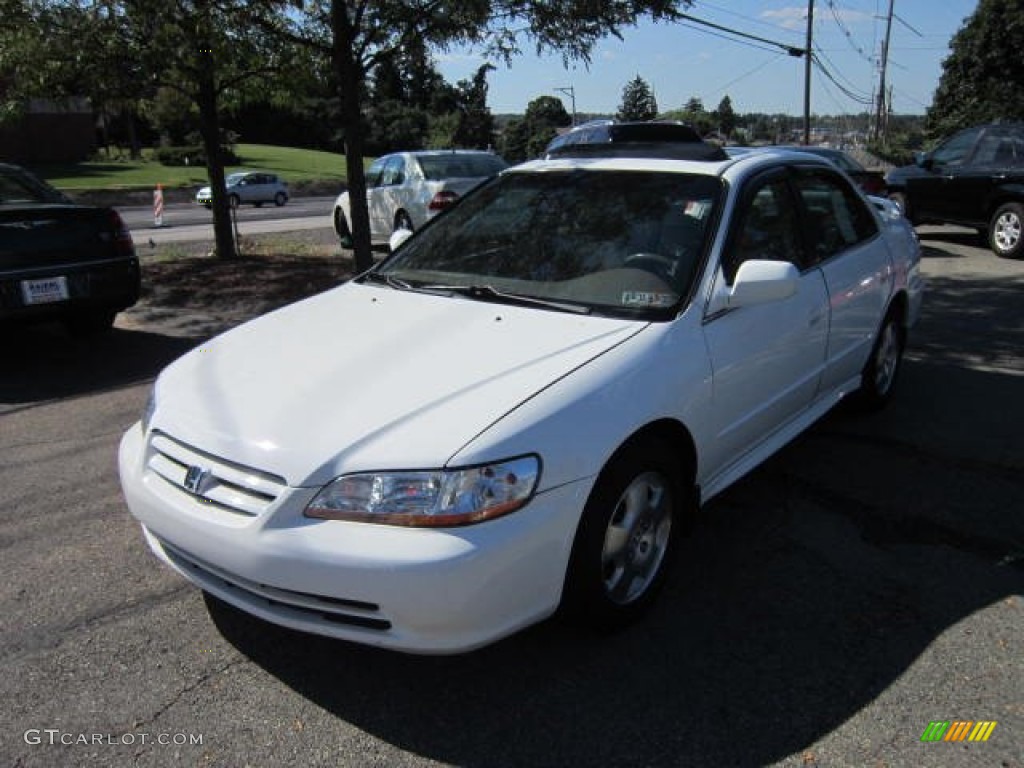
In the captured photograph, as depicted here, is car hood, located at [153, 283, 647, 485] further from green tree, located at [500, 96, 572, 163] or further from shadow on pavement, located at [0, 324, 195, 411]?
green tree, located at [500, 96, 572, 163]

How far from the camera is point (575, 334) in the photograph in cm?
306

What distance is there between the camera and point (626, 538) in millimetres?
2949

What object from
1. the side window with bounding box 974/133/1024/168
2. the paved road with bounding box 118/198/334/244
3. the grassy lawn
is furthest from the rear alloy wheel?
the grassy lawn

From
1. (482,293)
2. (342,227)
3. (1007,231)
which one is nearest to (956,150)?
(1007,231)

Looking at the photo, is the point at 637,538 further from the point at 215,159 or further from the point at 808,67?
the point at 808,67

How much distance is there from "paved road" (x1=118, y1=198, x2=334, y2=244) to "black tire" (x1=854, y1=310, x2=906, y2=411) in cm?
1464

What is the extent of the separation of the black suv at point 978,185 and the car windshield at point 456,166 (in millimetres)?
6360

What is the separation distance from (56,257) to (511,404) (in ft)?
17.7

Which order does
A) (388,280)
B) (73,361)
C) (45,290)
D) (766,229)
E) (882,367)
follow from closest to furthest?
1. (766,229)
2. (388,280)
3. (882,367)
4. (45,290)
5. (73,361)

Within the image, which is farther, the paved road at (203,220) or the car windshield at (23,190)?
the paved road at (203,220)

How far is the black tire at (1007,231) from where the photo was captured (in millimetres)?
11695

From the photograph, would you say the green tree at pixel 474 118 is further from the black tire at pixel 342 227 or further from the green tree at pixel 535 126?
the black tire at pixel 342 227

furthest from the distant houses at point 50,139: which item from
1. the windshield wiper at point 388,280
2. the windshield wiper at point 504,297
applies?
the windshield wiper at point 504,297

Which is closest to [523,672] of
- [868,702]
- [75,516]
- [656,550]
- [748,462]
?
[656,550]
